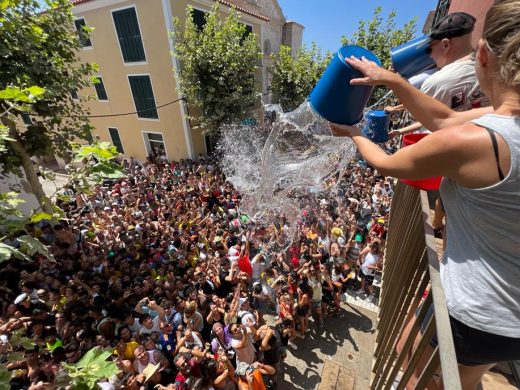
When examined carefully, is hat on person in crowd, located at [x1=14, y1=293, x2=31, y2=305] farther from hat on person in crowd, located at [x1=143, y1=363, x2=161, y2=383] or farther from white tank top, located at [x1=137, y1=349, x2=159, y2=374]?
hat on person in crowd, located at [x1=143, y1=363, x2=161, y2=383]

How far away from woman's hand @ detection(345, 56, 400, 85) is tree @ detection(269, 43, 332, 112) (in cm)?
1767

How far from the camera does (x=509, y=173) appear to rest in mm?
920

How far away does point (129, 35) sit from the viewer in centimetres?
1581

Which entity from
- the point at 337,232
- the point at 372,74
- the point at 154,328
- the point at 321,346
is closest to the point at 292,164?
the point at 337,232

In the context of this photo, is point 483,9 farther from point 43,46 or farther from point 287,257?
point 43,46

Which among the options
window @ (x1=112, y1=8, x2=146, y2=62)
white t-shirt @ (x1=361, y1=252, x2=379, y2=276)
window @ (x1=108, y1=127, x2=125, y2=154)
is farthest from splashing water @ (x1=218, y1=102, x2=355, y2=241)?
window @ (x1=108, y1=127, x2=125, y2=154)

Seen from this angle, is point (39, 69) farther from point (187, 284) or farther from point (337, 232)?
point (337, 232)

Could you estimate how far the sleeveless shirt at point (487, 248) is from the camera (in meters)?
→ 0.96

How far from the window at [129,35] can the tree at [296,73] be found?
861 cm

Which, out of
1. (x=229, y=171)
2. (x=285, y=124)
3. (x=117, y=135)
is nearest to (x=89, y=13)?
(x=117, y=135)

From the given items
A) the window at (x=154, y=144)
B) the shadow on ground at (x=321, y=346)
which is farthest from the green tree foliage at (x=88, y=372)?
the window at (x=154, y=144)

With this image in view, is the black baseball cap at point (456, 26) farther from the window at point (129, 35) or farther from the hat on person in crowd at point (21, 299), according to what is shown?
the window at point (129, 35)

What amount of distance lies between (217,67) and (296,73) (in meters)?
7.10

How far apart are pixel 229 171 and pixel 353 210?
8.06m
